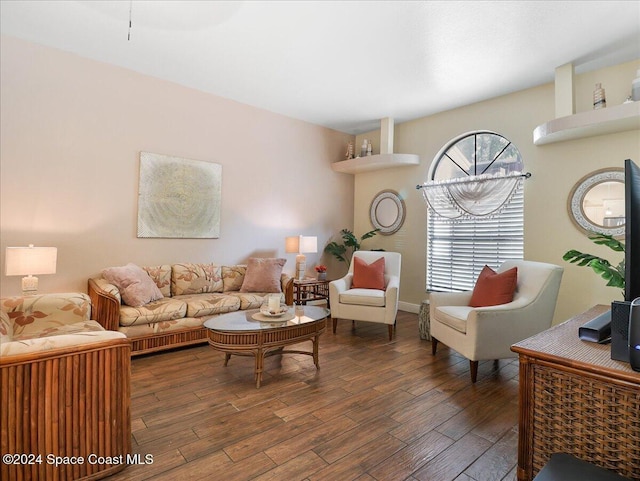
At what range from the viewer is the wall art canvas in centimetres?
383

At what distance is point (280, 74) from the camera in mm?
3689

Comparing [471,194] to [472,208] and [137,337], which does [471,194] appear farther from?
[137,337]

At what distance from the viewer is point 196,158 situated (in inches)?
166

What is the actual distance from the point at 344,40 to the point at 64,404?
3.25 meters

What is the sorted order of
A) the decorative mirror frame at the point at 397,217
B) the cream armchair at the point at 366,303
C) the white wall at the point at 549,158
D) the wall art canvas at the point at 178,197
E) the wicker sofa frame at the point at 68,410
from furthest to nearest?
the decorative mirror frame at the point at 397,217
the wall art canvas at the point at 178,197
the cream armchair at the point at 366,303
the white wall at the point at 549,158
the wicker sofa frame at the point at 68,410

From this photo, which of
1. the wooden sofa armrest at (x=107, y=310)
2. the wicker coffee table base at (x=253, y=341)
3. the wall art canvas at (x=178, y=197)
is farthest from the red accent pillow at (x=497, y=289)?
the wooden sofa armrest at (x=107, y=310)

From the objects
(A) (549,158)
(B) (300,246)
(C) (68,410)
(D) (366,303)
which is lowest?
(C) (68,410)

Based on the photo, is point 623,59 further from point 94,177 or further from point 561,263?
point 94,177

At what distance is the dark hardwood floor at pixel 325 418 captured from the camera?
1.66 metres

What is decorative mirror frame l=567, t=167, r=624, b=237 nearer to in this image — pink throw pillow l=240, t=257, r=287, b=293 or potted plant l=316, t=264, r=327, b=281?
potted plant l=316, t=264, r=327, b=281

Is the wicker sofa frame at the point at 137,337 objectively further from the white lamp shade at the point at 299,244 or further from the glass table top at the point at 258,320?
the white lamp shade at the point at 299,244

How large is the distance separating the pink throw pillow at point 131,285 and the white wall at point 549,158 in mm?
3612

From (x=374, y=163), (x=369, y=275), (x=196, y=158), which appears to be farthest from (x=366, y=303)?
(x=196, y=158)

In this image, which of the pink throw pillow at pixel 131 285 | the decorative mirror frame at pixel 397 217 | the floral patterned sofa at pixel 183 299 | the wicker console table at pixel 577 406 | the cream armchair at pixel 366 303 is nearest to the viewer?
the wicker console table at pixel 577 406
